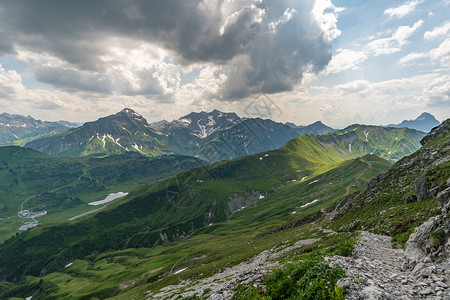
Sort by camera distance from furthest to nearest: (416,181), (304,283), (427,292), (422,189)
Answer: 1. (416,181)
2. (422,189)
3. (304,283)
4. (427,292)

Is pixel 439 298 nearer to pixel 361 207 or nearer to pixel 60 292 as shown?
pixel 361 207

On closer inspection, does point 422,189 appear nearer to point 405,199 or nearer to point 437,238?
point 405,199

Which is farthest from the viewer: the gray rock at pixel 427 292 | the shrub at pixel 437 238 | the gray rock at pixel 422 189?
the gray rock at pixel 422 189

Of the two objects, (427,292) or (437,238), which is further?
(437,238)

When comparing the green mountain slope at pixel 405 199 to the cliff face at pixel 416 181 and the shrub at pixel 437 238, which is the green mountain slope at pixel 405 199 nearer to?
the cliff face at pixel 416 181

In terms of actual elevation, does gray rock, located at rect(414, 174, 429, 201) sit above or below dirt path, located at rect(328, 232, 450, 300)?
below

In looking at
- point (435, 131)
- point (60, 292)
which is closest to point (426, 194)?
point (435, 131)

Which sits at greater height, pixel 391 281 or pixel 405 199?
pixel 391 281

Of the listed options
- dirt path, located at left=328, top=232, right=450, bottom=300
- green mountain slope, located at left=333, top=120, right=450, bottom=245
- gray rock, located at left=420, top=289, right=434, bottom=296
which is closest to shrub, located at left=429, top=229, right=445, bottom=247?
dirt path, located at left=328, top=232, right=450, bottom=300

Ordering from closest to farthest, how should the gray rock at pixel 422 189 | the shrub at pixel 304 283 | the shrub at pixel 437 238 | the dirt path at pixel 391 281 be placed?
1. the dirt path at pixel 391 281
2. the shrub at pixel 304 283
3. the shrub at pixel 437 238
4. the gray rock at pixel 422 189

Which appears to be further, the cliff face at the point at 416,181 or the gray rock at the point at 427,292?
the cliff face at the point at 416,181

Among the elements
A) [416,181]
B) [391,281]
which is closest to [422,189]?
[416,181]

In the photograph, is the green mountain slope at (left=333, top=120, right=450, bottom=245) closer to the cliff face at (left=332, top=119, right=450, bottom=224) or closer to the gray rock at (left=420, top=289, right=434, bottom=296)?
the cliff face at (left=332, top=119, right=450, bottom=224)

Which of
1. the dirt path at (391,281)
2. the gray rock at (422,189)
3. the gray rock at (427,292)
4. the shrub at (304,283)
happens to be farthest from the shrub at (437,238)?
the gray rock at (422,189)
